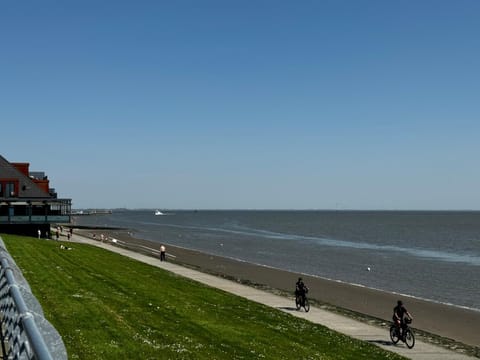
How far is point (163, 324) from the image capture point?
846 inches

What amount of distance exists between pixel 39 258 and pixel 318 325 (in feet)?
64.6

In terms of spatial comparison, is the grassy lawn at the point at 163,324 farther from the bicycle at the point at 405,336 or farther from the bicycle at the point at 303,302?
the bicycle at the point at 303,302

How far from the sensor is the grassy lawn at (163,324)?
17.3m

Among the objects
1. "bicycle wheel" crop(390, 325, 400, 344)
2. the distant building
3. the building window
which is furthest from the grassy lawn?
the building window

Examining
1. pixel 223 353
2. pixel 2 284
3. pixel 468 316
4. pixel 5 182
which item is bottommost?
pixel 468 316

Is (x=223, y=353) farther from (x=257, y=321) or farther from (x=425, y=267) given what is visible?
(x=425, y=267)

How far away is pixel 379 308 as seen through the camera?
1580 inches

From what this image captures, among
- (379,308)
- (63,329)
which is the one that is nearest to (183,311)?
(63,329)

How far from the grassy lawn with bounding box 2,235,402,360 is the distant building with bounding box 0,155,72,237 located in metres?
33.8

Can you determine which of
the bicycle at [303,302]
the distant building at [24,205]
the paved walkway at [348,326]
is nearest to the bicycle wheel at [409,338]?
the paved walkway at [348,326]

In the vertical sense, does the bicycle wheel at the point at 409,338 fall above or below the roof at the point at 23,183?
below

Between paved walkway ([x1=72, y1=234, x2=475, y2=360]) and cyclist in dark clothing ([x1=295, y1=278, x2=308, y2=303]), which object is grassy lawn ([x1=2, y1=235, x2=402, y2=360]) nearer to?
paved walkway ([x1=72, y1=234, x2=475, y2=360])

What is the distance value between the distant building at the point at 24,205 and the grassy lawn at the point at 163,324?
3384 centimetres

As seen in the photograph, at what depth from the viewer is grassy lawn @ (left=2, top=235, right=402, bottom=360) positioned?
56.9 ft
